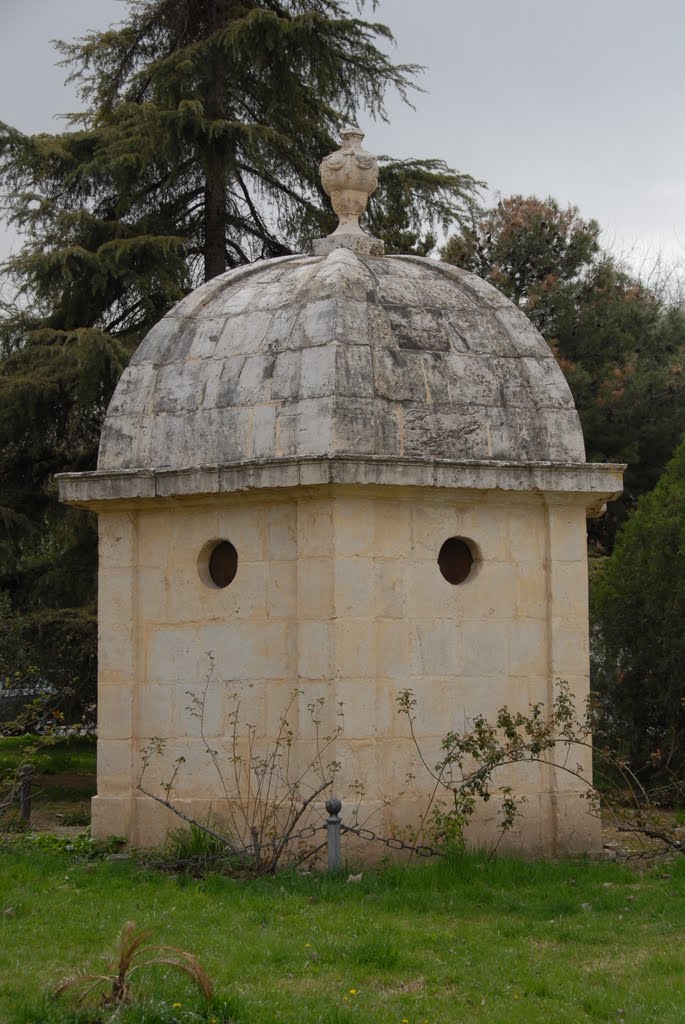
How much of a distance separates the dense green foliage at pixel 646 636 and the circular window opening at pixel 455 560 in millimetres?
4479

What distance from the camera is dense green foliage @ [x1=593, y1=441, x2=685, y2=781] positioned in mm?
14508

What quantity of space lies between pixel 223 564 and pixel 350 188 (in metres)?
3.33

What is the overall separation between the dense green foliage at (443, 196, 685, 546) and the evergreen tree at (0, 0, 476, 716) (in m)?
2.03

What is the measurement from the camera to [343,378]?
33.0 feet

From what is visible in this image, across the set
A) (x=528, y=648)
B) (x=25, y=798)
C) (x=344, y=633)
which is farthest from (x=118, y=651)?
(x=25, y=798)

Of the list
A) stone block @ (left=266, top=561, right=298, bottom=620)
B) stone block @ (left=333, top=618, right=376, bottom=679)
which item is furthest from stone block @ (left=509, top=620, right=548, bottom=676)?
stone block @ (left=266, top=561, right=298, bottom=620)

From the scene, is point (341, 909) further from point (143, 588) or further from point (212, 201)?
point (212, 201)

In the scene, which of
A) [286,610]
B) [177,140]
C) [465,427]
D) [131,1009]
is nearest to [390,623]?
[286,610]

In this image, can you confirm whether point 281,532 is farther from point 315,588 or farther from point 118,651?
point 118,651

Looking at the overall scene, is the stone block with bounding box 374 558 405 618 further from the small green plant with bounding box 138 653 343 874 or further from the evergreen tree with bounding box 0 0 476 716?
the evergreen tree with bounding box 0 0 476 716

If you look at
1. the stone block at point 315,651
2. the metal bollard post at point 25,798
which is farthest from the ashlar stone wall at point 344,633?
the metal bollard post at point 25,798

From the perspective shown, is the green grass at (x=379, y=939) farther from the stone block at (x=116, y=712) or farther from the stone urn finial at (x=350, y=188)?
the stone urn finial at (x=350, y=188)

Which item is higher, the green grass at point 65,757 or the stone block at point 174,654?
the stone block at point 174,654

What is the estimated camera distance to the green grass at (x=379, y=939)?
21.4ft
